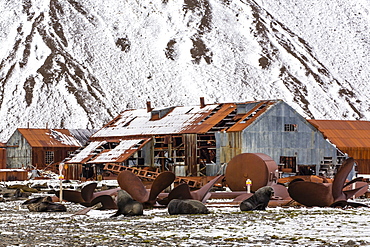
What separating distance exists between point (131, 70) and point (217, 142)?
122714mm

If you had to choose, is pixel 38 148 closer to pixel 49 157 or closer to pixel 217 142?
pixel 49 157

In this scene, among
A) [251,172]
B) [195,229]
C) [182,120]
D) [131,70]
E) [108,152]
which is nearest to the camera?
[195,229]

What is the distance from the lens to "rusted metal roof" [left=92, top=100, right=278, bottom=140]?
58938mm

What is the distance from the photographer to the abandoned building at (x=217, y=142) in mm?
57344

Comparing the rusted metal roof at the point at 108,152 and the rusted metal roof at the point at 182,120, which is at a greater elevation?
the rusted metal roof at the point at 182,120

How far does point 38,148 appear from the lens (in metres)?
82.9

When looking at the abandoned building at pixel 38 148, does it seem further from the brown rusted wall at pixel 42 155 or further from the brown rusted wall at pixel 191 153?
the brown rusted wall at pixel 191 153

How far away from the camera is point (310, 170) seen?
61.2 m

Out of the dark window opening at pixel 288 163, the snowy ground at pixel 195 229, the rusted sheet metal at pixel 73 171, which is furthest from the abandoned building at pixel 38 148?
the snowy ground at pixel 195 229

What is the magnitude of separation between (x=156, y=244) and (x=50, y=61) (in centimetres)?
16414

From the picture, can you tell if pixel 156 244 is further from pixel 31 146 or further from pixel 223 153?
pixel 31 146

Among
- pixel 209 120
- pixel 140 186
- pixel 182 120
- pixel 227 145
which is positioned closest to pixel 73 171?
pixel 182 120

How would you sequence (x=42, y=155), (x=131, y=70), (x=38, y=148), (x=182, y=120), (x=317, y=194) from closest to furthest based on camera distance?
(x=317, y=194), (x=182, y=120), (x=38, y=148), (x=42, y=155), (x=131, y=70)

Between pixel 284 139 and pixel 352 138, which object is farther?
pixel 352 138
